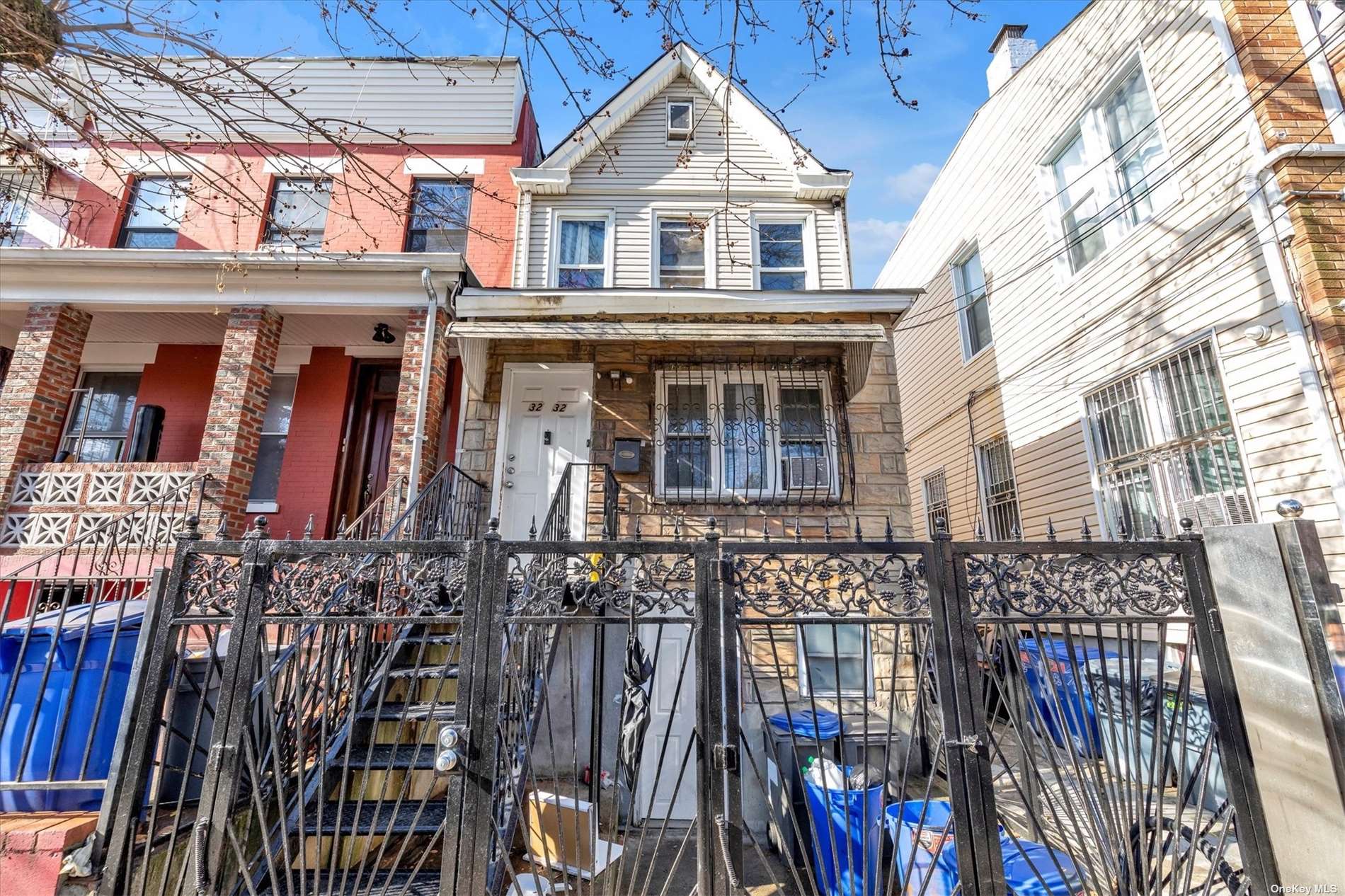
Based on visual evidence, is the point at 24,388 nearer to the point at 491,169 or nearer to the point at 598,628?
the point at 491,169

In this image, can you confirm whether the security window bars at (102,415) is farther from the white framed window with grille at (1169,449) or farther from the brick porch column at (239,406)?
the white framed window with grille at (1169,449)

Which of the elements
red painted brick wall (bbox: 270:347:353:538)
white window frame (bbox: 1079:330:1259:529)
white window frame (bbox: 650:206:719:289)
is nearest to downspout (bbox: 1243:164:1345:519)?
white window frame (bbox: 1079:330:1259:529)

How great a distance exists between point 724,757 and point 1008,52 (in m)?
11.8

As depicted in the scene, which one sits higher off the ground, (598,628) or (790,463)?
(790,463)

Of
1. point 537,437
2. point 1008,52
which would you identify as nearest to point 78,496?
point 537,437

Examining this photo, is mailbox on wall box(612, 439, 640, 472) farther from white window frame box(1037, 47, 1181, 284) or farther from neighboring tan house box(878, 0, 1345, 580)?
white window frame box(1037, 47, 1181, 284)

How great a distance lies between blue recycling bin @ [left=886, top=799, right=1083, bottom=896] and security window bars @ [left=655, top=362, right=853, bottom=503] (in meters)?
3.30

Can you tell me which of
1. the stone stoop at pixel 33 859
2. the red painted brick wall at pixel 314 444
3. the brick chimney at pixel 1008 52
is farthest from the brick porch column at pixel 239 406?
the brick chimney at pixel 1008 52

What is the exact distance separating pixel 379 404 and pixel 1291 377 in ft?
31.1

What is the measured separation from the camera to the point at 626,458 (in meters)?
6.00

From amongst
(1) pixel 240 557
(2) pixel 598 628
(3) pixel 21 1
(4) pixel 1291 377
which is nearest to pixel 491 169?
(3) pixel 21 1

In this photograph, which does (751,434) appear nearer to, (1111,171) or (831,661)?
(831,661)

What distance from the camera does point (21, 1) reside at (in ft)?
8.57

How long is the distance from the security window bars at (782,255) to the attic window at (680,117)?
5.95 feet
